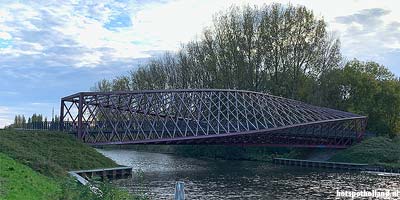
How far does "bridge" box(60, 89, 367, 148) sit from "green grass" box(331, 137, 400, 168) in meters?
4.65

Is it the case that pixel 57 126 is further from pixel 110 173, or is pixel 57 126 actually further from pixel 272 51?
pixel 272 51

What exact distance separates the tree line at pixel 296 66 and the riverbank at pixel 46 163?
125 ft

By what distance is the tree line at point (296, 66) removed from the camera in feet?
264

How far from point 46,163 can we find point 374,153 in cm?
4712

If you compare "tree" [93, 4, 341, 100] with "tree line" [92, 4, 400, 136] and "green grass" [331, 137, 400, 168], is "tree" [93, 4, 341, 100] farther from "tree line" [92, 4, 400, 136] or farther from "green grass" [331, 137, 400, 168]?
"green grass" [331, 137, 400, 168]

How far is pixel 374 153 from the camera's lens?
6438 cm

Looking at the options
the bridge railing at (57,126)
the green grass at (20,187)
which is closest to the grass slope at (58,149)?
the bridge railing at (57,126)

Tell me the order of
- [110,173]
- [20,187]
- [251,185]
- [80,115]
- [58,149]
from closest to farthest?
1. [20,187]
2. [251,185]
3. [110,173]
4. [58,149]
5. [80,115]

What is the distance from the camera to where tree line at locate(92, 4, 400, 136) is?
264ft

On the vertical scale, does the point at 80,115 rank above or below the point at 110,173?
above

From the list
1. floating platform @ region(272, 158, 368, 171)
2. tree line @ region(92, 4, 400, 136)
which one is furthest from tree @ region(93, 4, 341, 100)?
floating platform @ region(272, 158, 368, 171)

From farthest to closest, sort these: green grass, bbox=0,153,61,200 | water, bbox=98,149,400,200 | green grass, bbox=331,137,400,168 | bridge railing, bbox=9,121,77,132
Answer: bridge railing, bbox=9,121,77,132 → green grass, bbox=331,137,400,168 → water, bbox=98,149,400,200 → green grass, bbox=0,153,61,200

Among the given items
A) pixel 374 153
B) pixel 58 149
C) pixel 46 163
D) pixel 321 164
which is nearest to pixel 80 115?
pixel 58 149

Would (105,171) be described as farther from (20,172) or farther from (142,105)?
(142,105)
